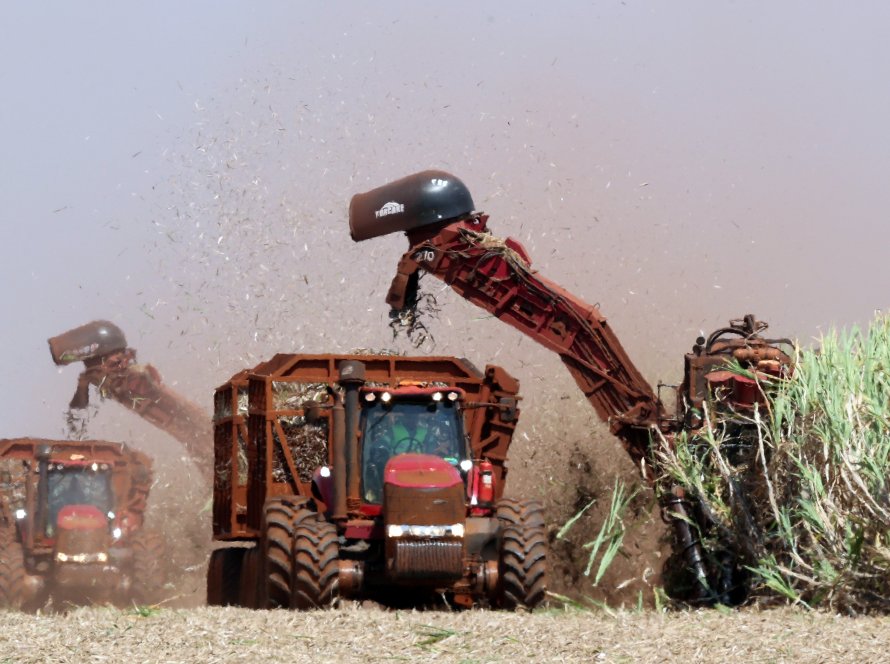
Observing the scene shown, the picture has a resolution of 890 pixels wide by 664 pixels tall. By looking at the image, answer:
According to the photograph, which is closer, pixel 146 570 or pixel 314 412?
pixel 314 412

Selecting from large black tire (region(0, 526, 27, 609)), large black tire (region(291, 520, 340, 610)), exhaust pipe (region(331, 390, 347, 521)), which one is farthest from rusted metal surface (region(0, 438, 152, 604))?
large black tire (region(291, 520, 340, 610))

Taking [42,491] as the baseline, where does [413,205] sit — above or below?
above

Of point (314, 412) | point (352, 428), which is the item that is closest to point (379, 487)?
point (352, 428)

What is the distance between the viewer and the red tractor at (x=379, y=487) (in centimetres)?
1178

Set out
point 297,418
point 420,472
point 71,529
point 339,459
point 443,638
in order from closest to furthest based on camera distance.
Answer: point 443,638, point 420,472, point 339,459, point 297,418, point 71,529

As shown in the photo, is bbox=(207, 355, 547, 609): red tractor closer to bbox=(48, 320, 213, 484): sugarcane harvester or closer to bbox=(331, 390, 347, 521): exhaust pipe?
bbox=(331, 390, 347, 521): exhaust pipe

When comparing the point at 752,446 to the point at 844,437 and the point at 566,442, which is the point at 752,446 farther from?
the point at 566,442

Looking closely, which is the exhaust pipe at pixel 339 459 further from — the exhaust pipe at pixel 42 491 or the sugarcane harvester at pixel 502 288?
the exhaust pipe at pixel 42 491

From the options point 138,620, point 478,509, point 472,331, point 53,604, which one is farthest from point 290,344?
point 138,620

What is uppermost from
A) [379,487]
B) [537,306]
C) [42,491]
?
[537,306]

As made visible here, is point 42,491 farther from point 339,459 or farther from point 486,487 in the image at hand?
point 486,487

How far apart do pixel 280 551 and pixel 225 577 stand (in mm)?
3593

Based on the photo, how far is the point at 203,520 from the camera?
2309 centimetres

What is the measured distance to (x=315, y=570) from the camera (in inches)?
461
